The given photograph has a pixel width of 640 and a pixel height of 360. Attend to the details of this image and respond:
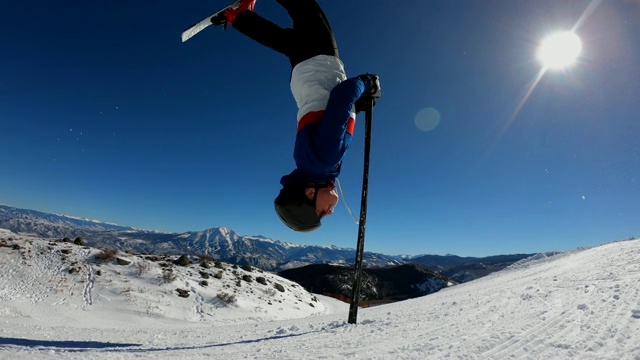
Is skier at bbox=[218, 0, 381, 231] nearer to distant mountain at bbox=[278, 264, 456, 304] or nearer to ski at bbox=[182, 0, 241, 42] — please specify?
ski at bbox=[182, 0, 241, 42]

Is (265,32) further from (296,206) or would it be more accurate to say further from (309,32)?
(296,206)

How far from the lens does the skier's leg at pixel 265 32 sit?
295 centimetres

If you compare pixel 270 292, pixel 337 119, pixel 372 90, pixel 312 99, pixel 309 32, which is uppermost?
pixel 309 32

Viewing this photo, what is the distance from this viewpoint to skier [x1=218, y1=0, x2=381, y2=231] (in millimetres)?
2370

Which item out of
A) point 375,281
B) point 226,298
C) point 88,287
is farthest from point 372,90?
point 375,281

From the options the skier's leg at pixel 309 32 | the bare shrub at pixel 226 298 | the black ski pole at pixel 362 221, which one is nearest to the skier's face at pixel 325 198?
the skier's leg at pixel 309 32

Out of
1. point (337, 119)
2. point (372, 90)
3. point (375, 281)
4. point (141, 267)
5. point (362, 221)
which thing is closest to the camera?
point (337, 119)

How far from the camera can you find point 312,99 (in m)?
2.59

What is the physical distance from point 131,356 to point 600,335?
4.84 m

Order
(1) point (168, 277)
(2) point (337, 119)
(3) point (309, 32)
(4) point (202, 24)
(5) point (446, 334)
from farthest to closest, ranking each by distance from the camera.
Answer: (1) point (168, 277) → (4) point (202, 24) → (5) point (446, 334) → (3) point (309, 32) → (2) point (337, 119)

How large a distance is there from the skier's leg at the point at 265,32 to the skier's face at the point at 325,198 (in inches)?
54.7

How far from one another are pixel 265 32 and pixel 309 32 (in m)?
0.46

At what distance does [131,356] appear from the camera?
→ 3.77 m

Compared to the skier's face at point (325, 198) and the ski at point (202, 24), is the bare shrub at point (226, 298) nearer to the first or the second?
the ski at point (202, 24)
